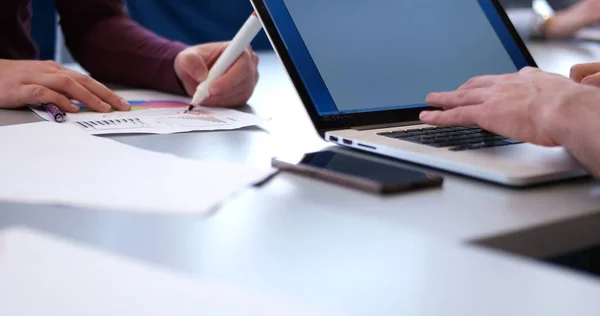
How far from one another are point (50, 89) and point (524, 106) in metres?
0.68

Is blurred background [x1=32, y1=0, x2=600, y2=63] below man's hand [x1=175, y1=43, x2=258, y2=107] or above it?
below

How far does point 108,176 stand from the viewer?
0.73 meters

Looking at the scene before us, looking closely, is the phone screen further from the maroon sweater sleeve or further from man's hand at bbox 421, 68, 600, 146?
the maroon sweater sleeve

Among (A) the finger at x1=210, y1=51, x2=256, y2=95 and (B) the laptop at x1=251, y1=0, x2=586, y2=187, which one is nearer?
(B) the laptop at x1=251, y1=0, x2=586, y2=187

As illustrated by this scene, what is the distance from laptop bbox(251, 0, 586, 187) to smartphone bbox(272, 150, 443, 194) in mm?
53

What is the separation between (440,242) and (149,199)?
25cm

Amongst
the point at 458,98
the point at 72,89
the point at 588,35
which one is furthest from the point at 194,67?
the point at 588,35

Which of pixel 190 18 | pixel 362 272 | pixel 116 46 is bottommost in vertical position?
pixel 190 18

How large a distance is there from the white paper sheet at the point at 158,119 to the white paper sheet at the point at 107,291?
47 cm

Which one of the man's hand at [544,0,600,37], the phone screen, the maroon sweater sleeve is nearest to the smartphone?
the phone screen

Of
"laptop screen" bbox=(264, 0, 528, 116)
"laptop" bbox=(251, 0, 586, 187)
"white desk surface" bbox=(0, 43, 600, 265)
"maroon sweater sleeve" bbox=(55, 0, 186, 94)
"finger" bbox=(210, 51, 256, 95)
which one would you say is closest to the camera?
"white desk surface" bbox=(0, 43, 600, 265)

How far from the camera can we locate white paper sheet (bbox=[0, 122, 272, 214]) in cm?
65

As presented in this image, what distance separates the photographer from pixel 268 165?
0.81m

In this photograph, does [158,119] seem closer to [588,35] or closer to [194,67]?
[194,67]
